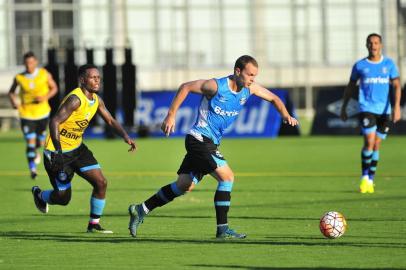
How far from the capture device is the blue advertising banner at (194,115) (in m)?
35.5

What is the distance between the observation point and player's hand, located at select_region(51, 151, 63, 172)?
13023 mm

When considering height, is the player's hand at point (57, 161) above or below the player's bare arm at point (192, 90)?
below

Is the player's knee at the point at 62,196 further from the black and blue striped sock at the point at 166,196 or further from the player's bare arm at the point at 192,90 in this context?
the player's bare arm at the point at 192,90

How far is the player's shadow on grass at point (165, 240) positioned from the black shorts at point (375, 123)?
6.23 meters

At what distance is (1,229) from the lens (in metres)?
14.0

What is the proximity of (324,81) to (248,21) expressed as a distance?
179 inches

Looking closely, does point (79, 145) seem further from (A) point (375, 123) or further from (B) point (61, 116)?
(A) point (375, 123)

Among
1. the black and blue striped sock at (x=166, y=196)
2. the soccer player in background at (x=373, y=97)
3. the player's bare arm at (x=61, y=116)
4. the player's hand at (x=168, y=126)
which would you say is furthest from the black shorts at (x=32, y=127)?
the player's hand at (x=168, y=126)

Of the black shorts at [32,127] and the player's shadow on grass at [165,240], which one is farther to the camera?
the black shorts at [32,127]

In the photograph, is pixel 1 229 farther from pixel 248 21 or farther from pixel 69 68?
pixel 248 21

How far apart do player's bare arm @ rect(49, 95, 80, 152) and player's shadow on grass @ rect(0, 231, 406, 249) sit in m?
0.97

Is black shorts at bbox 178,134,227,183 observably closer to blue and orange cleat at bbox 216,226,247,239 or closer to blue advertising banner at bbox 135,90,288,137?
blue and orange cleat at bbox 216,226,247,239

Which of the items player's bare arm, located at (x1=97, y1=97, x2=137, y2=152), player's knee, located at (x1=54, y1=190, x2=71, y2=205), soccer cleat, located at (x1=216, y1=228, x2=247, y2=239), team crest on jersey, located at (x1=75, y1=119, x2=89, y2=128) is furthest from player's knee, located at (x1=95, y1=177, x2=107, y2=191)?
soccer cleat, located at (x1=216, y1=228, x2=247, y2=239)

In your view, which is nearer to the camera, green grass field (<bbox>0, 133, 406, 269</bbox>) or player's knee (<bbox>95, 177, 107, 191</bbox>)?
green grass field (<bbox>0, 133, 406, 269</bbox>)
